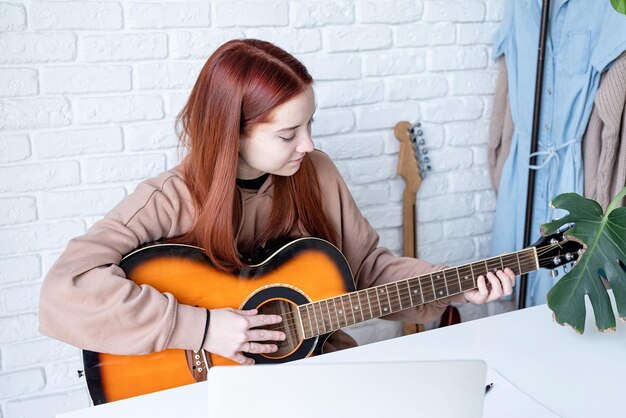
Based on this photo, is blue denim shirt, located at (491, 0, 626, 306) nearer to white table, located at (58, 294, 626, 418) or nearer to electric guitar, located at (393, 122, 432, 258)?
electric guitar, located at (393, 122, 432, 258)

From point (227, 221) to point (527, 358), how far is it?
0.67 meters

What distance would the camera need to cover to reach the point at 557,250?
4.71 feet

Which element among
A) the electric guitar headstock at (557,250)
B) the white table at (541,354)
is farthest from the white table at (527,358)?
the electric guitar headstock at (557,250)

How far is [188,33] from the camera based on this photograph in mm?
1811

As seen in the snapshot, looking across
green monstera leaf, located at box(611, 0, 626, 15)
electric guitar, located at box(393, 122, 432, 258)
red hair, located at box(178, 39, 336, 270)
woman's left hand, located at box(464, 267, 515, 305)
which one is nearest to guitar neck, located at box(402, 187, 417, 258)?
electric guitar, located at box(393, 122, 432, 258)

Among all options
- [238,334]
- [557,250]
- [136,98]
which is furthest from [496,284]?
[136,98]

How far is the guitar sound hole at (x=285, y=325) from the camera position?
1.43 meters

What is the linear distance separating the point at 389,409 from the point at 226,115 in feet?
2.81

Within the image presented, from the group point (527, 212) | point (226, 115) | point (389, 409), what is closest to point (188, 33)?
point (226, 115)

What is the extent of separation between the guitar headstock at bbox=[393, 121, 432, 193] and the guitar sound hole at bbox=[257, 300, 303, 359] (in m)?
0.83

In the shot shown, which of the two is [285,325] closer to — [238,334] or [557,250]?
[238,334]

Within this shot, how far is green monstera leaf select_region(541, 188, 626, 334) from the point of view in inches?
50.1

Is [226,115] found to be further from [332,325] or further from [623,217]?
[623,217]

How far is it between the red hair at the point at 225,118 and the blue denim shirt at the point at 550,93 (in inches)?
36.1
